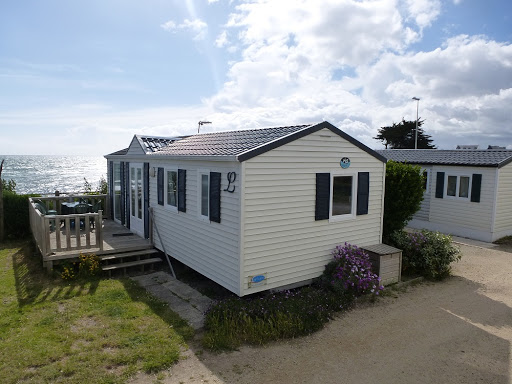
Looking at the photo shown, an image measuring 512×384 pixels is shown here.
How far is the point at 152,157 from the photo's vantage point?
988 centimetres

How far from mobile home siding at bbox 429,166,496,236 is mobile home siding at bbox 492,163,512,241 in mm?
260

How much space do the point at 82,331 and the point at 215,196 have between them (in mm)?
3178

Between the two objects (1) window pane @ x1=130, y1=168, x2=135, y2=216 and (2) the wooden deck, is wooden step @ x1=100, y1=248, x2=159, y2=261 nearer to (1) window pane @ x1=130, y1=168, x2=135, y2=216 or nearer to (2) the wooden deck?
(2) the wooden deck

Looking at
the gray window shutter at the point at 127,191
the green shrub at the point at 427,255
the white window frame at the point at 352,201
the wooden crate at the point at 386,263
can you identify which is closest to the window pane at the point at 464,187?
the green shrub at the point at 427,255

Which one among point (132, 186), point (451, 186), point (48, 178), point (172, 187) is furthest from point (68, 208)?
point (48, 178)

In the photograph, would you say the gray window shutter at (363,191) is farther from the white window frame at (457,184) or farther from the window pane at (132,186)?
the white window frame at (457,184)

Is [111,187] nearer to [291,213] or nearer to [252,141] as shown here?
[252,141]

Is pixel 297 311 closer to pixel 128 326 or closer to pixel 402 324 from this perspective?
pixel 402 324

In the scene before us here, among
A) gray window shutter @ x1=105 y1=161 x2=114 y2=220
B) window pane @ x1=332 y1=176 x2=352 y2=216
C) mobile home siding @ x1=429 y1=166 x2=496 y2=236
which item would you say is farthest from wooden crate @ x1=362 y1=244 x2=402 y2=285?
gray window shutter @ x1=105 y1=161 x2=114 y2=220

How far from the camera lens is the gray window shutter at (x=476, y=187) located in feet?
43.7

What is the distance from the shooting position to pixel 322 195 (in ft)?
25.8

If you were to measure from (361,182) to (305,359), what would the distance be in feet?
14.6

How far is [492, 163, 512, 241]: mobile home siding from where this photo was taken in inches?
513

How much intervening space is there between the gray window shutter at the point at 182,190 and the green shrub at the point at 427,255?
5405 mm
